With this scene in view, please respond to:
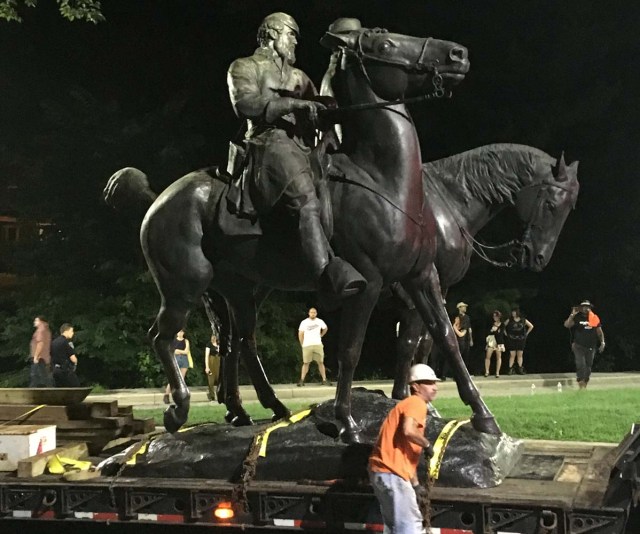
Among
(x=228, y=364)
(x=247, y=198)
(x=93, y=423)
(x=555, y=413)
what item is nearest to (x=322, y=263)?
(x=247, y=198)

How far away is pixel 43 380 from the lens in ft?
46.0

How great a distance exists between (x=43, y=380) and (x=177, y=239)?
8958mm

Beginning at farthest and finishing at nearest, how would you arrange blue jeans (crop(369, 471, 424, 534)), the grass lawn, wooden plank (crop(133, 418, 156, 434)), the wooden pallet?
the grass lawn < wooden plank (crop(133, 418, 156, 434)) < the wooden pallet < blue jeans (crop(369, 471, 424, 534))

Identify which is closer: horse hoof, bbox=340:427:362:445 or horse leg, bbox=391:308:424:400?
horse hoof, bbox=340:427:362:445

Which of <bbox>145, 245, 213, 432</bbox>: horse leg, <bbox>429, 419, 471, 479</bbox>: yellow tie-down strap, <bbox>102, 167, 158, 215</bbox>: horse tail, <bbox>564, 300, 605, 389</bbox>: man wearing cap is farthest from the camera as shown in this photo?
<bbox>564, 300, 605, 389</bbox>: man wearing cap

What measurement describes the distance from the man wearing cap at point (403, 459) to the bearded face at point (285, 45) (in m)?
2.92

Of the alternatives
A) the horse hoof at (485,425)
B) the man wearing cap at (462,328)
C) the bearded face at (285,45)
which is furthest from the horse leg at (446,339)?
the man wearing cap at (462,328)

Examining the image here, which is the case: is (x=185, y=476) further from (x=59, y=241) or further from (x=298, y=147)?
(x=59, y=241)

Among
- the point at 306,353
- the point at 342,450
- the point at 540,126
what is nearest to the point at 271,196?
the point at 342,450

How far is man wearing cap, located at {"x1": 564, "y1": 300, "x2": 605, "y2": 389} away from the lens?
15.2m

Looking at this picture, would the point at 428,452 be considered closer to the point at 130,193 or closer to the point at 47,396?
the point at 130,193

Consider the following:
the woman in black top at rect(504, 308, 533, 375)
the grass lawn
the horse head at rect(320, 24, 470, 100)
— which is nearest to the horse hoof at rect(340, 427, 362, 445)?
the horse head at rect(320, 24, 470, 100)

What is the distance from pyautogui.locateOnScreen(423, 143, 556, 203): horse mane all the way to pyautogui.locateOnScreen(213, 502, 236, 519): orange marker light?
3.97 metres

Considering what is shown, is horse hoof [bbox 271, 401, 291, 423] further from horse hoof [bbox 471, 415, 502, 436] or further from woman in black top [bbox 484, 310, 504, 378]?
woman in black top [bbox 484, 310, 504, 378]
